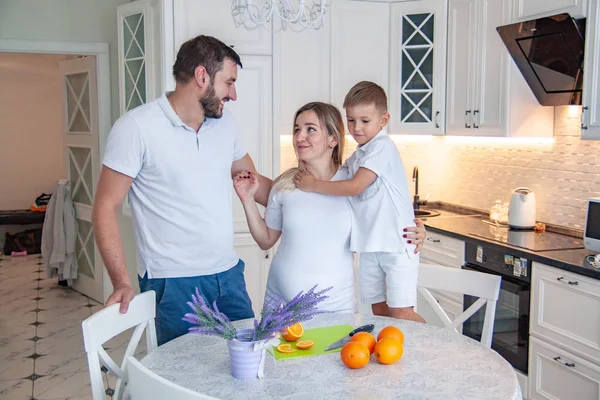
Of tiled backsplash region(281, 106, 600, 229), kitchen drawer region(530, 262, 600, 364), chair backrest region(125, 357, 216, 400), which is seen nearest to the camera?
chair backrest region(125, 357, 216, 400)

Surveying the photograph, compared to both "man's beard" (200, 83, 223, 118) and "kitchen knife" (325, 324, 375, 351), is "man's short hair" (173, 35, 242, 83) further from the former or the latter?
"kitchen knife" (325, 324, 375, 351)

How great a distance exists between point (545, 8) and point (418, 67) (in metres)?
1.20

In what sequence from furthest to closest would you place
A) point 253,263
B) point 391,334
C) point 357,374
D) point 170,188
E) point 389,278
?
point 253,263 → point 389,278 → point 170,188 → point 391,334 → point 357,374

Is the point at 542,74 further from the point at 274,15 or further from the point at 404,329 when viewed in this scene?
the point at 404,329

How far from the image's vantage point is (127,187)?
96.0 inches

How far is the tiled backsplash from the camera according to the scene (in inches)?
158

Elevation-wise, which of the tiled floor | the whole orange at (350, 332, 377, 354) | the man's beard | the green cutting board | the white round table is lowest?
the tiled floor

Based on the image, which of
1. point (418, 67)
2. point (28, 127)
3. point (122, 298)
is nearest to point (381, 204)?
point (122, 298)

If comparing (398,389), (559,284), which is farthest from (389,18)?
(398,389)

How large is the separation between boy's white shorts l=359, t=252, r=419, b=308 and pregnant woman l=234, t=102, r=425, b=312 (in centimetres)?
17

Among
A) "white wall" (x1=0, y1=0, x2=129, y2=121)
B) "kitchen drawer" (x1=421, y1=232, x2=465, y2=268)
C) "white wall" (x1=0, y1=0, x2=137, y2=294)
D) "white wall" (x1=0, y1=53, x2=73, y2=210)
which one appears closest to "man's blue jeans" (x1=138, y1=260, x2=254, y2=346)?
"kitchen drawer" (x1=421, y1=232, x2=465, y2=268)

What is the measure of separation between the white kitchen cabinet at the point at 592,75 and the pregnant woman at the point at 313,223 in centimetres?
156

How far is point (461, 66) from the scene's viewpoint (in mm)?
4574

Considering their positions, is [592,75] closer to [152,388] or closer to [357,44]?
[357,44]
